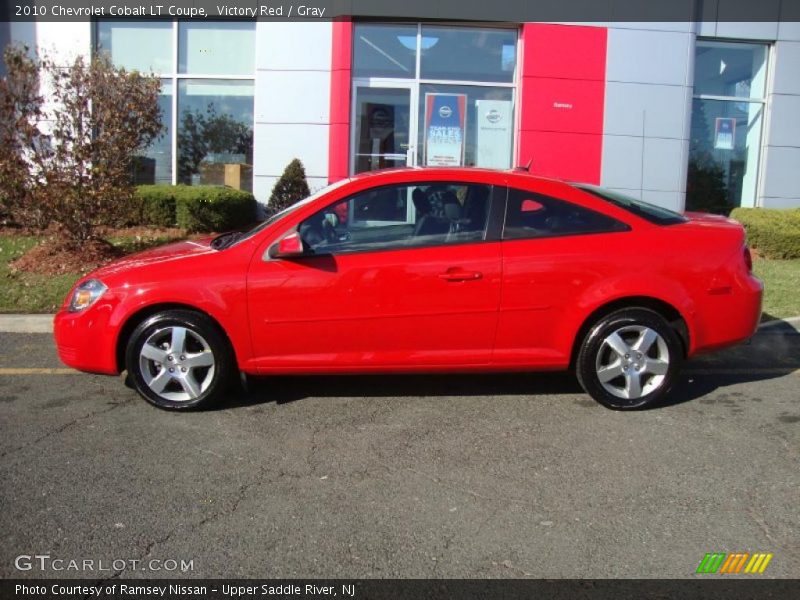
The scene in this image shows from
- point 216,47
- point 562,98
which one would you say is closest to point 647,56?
point 562,98

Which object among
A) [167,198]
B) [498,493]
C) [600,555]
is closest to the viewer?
A: [600,555]

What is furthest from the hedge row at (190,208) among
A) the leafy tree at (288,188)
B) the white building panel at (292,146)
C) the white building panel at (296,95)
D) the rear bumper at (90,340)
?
the rear bumper at (90,340)

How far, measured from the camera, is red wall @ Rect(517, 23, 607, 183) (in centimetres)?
1157

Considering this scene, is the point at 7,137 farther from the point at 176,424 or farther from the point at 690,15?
the point at 690,15

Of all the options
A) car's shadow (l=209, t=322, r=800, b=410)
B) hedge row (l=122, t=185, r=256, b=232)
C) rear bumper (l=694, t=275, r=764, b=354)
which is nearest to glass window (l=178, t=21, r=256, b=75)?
hedge row (l=122, t=185, r=256, b=232)

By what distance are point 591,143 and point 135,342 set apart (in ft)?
30.6

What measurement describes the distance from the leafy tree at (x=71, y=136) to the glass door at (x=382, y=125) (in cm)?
401

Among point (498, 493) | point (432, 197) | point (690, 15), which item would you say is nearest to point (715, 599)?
point (498, 493)

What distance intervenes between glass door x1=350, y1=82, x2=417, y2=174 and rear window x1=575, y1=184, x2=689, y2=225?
291 inches

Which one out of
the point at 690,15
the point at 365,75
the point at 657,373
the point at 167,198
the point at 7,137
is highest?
the point at 690,15

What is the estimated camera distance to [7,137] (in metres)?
8.52

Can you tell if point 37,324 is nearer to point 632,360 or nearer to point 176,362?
point 176,362

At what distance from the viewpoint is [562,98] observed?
38.3 ft

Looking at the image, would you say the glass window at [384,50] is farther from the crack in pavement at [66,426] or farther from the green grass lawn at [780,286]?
the crack in pavement at [66,426]
